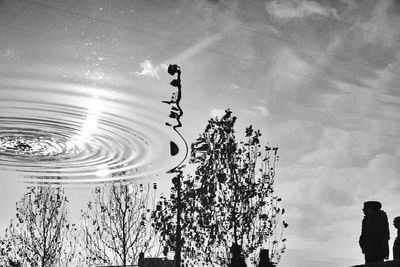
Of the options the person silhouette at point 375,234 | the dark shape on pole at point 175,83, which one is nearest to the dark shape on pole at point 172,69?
the dark shape on pole at point 175,83

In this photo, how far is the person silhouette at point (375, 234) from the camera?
1097 cm

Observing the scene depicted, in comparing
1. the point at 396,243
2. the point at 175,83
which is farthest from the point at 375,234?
the point at 175,83

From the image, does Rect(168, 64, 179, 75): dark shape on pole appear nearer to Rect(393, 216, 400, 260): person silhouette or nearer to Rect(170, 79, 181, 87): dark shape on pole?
Rect(170, 79, 181, 87): dark shape on pole

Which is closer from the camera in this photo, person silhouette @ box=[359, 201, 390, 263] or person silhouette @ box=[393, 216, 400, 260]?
person silhouette @ box=[359, 201, 390, 263]

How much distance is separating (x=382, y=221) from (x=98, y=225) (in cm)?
1900

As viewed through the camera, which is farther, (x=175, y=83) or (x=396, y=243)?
(x=175, y=83)

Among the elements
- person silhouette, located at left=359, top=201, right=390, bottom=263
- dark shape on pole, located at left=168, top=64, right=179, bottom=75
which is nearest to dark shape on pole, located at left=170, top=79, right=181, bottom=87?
dark shape on pole, located at left=168, top=64, right=179, bottom=75

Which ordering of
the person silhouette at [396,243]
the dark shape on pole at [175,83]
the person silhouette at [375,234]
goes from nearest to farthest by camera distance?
the person silhouette at [375,234] < the person silhouette at [396,243] < the dark shape on pole at [175,83]

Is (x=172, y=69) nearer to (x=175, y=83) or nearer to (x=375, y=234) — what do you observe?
(x=175, y=83)

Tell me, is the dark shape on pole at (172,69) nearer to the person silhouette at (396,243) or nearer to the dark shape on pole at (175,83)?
the dark shape on pole at (175,83)

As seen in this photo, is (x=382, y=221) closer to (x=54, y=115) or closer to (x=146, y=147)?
(x=146, y=147)

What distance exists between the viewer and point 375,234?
1108 centimetres

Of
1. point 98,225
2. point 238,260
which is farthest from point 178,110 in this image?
point 98,225

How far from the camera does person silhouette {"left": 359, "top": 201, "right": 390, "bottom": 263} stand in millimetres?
10969
